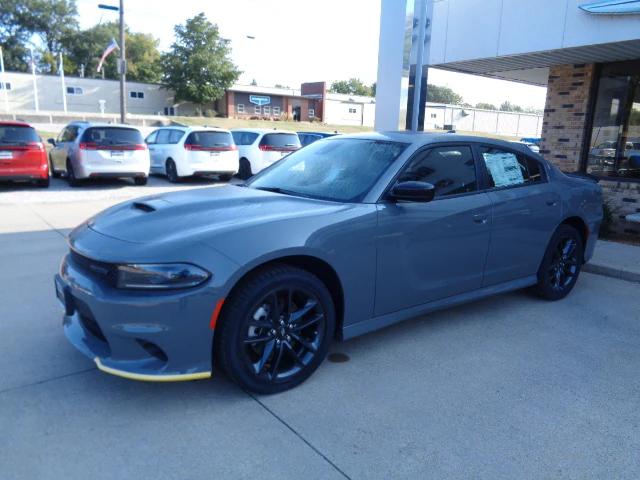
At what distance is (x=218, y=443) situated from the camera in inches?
105

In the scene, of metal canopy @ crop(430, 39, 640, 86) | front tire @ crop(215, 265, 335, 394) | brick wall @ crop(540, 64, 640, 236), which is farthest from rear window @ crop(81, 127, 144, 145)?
front tire @ crop(215, 265, 335, 394)

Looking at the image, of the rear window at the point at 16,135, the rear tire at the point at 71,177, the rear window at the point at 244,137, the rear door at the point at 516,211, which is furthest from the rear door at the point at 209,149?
the rear door at the point at 516,211

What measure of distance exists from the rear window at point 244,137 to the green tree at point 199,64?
141 ft

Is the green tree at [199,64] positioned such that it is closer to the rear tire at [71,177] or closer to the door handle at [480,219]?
the rear tire at [71,177]

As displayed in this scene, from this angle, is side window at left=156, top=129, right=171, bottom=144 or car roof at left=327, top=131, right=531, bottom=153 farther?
side window at left=156, top=129, right=171, bottom=144

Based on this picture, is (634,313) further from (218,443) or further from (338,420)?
(218,443)

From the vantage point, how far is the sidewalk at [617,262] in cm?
610

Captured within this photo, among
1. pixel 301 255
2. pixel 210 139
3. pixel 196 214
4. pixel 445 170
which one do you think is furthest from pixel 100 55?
pixel 301 255

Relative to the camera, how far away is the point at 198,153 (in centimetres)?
1424

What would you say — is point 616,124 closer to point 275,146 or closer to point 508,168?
point 508,168

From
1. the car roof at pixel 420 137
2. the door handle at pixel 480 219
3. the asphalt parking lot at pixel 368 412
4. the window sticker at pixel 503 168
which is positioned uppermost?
the car roof at pixel 420 137

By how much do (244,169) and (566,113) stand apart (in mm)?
9748

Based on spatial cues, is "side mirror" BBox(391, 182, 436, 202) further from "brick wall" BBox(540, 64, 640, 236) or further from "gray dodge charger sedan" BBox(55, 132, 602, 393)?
A: "brick wall" BBox(540, 64, 640, 236)

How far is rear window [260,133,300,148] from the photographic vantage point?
15562 mm
